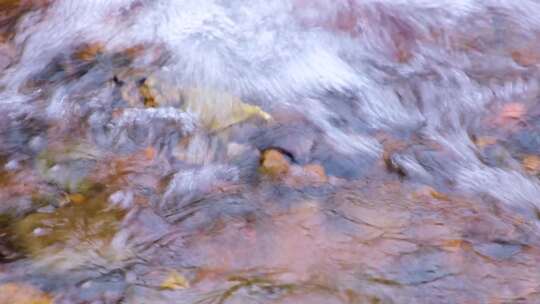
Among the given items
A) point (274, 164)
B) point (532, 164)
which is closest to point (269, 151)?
point (274, 164)

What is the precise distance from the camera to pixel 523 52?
3.97 meters

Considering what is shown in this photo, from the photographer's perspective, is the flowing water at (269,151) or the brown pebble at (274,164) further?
the brown pebble at (274,164)

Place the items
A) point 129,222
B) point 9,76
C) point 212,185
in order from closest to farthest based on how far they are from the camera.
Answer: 1. point 129,222
2. point 212,185
3. point 9,76

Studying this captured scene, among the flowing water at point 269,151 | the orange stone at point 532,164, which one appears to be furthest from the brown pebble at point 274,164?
the orange stone at point 532,164

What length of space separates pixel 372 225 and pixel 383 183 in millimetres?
300

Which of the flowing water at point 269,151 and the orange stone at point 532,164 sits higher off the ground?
the flowing water at point 269,151

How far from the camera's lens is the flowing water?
280 cm

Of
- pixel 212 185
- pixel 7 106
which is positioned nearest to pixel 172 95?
pixel 212 185

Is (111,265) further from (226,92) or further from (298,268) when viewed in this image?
(226,92)

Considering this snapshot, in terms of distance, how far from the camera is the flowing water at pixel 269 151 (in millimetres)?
2805

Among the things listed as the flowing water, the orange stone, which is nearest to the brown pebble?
the flowing water

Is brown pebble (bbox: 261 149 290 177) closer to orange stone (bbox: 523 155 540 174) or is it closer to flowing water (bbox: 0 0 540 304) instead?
flowing water (bbox: 0 0 540 304)

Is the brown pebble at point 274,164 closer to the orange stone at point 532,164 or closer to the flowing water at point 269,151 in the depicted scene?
the flowing water at point 269,151

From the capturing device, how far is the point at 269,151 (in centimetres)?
337
